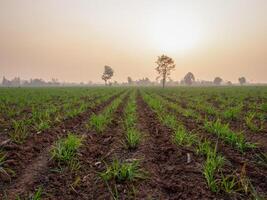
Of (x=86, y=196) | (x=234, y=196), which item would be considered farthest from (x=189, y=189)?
(x=86, y=196)

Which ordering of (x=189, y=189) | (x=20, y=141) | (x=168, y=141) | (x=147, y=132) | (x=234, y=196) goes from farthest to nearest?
(x=147, y=132) < (x=168, y=141) < (x=20, y=141) < (x=189, y=189) < (x=234, y=196)

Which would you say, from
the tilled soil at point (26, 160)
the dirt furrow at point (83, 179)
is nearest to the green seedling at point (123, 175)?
the dirt furrow at point (83, 179)

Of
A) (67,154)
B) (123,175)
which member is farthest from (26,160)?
(123,175)

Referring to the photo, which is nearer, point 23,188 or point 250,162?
point 23,188

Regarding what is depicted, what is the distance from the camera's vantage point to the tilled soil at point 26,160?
13.8ft

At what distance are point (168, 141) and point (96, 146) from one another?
7.65 ft

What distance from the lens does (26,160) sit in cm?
563

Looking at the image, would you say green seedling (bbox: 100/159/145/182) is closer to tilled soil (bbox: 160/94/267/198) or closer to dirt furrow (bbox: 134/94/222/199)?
dirt furrow (bbox: 134/94/222/199)

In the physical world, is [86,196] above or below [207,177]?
below

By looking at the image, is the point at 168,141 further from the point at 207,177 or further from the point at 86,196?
the point at 86,196

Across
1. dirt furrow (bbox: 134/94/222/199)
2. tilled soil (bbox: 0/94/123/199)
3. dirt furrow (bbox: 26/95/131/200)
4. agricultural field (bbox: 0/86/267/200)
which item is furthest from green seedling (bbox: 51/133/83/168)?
dirt furrow (bbox: 134/94/222/199)

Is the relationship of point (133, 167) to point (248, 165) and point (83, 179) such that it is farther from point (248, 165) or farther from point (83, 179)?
point (248, 165)

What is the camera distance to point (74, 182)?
4.41m

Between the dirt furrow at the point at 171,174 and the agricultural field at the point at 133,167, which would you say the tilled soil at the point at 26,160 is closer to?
the agricultural field at the point at 133,167
